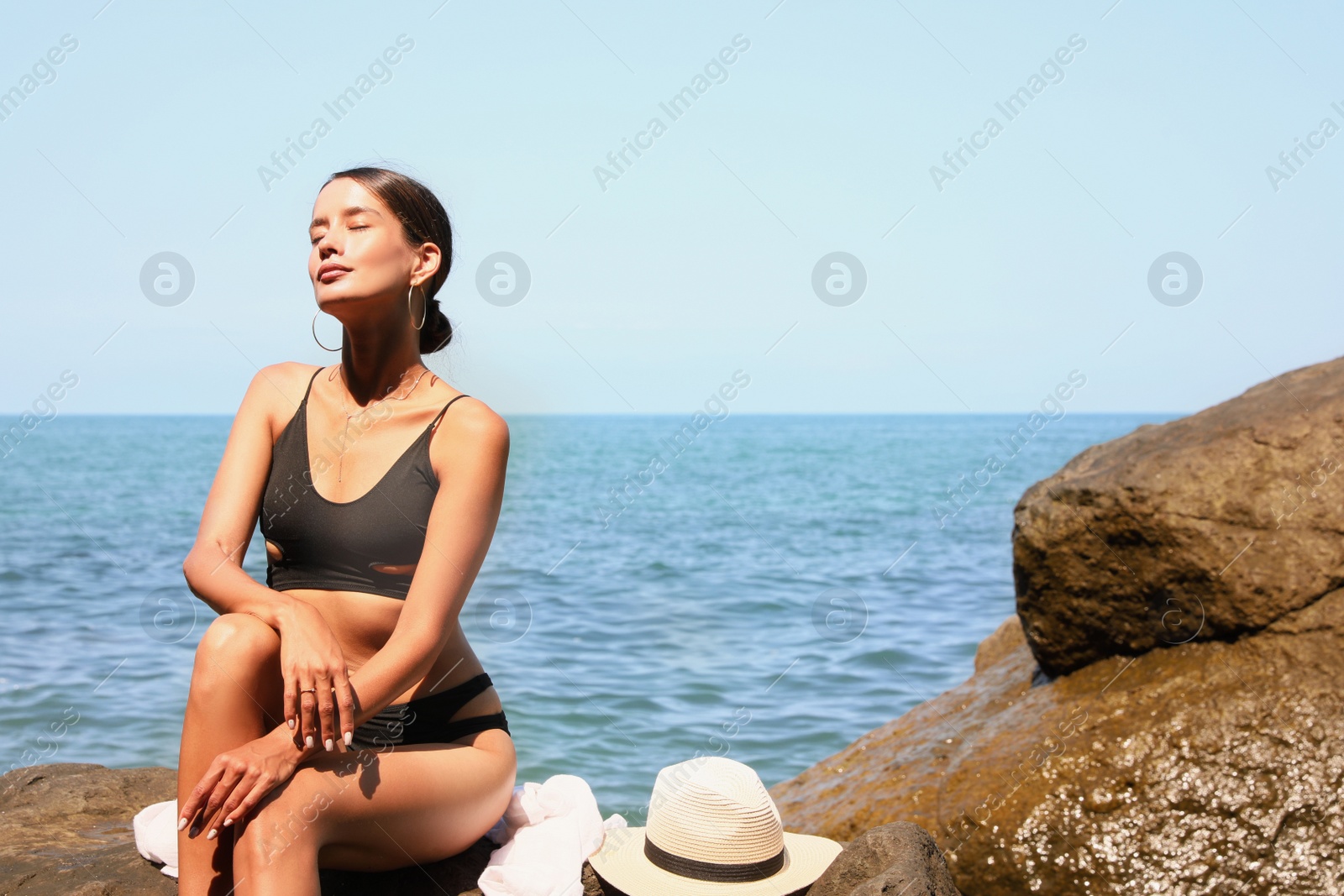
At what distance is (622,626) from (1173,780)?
745cm

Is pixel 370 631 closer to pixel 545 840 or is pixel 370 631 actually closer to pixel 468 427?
pixel 468 427

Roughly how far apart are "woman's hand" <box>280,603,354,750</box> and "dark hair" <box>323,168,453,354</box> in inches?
41.9

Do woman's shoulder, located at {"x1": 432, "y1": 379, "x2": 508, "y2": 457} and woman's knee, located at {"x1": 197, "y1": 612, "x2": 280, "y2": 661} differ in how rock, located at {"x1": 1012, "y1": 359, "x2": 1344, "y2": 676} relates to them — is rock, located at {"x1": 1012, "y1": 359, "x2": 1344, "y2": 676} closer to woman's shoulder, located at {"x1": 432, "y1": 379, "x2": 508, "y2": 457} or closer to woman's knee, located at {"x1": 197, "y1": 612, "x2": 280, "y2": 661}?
woman's shoulder, located at {"x1": 432, "y1": 379, "x2": 508, "y2": 457}

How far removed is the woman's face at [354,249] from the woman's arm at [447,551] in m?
0.39

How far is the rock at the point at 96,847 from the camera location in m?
2.90

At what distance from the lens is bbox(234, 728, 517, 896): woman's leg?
2.30 metres

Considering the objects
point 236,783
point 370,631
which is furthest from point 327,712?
point 370,631

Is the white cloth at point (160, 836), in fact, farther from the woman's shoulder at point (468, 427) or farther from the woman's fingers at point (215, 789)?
the woman's shoulder at point (468, 427)

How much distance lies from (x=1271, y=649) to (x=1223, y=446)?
2.42 ft

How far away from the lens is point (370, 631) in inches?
112

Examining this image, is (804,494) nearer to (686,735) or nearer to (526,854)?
(686,735)

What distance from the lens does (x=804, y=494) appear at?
31734 mm

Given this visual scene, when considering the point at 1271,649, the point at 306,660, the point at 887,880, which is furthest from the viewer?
the point at 1271,649

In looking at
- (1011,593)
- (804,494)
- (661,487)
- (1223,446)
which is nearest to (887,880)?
(1223,446)
